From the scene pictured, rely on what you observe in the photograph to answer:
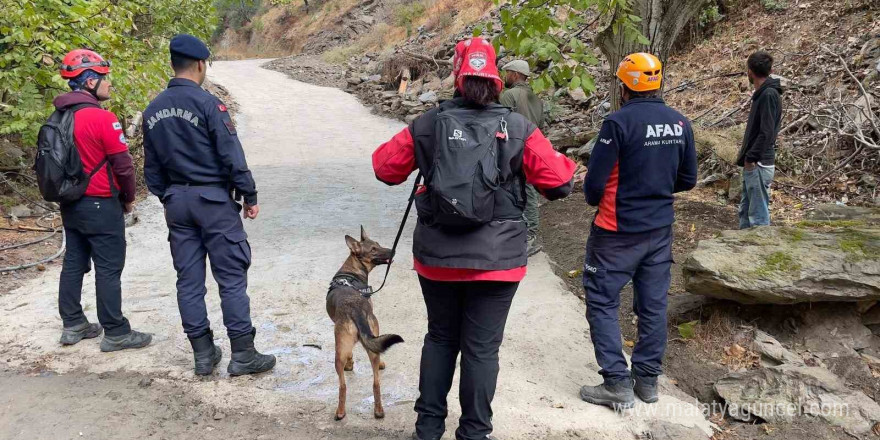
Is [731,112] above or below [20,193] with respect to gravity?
above

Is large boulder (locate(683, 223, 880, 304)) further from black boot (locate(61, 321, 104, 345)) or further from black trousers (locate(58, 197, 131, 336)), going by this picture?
black boot (locate(61, 321, 104, 345))

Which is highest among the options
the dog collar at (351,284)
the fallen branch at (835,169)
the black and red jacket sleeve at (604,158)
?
the black and red jacket sleeve at (604,158)

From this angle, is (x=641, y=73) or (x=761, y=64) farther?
(x=761, y=64)

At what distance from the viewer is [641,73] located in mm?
3586

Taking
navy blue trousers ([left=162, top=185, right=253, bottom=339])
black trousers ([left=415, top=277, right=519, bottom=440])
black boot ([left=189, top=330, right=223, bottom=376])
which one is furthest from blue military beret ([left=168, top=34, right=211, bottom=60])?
black trousers ([left=415, top=277, right=519, bottom=440])

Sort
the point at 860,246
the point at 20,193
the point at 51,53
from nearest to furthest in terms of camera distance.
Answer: the point at 860,246, the point at 51,53, the point at 20,193

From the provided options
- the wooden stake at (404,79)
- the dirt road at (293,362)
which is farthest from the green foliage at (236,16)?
the dirt road at (293,362)

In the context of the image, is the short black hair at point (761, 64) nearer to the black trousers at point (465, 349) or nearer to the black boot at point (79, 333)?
the black trousers at point (465, 349)

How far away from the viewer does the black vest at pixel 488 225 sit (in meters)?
2.88

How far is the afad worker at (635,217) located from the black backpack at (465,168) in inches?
43.3

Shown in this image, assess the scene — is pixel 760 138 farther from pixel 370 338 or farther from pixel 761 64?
pixel 370 338

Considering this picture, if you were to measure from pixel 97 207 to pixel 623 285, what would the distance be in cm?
354

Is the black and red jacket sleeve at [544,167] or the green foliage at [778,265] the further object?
the green foliage at [778,265]

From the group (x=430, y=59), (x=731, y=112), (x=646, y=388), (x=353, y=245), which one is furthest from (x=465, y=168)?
(x=430, y=59)
